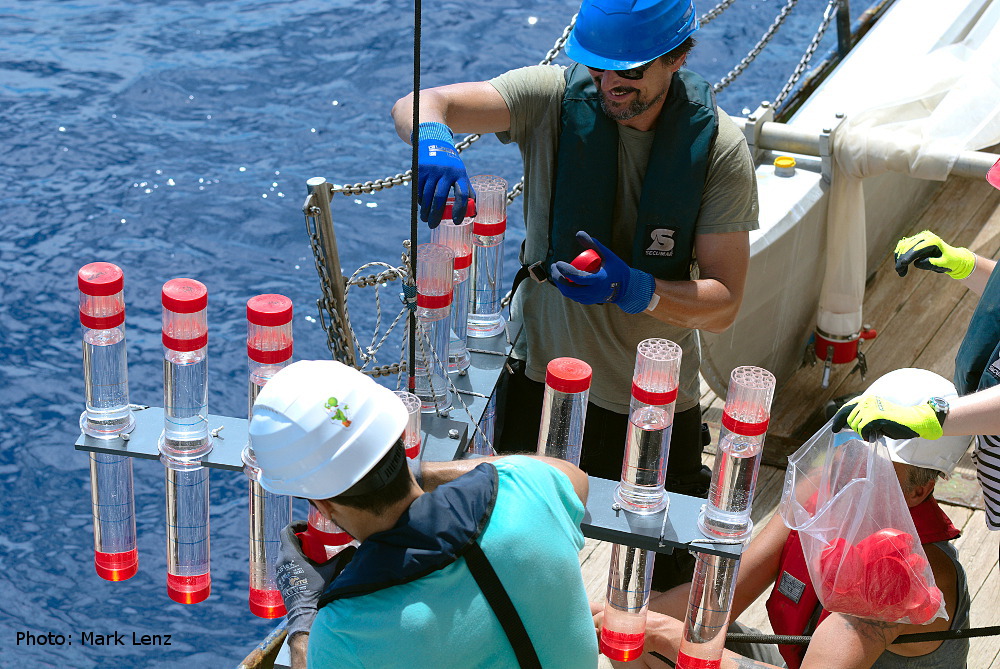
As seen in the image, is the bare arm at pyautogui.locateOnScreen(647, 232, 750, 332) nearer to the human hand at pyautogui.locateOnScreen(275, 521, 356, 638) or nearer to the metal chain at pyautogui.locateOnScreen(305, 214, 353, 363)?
the metal chain at pyautogui.locateOnScreen(305, 214, 353, 363)

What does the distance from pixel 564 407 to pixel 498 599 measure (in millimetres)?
642

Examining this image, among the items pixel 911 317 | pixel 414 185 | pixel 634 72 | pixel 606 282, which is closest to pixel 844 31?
pixel 911 317

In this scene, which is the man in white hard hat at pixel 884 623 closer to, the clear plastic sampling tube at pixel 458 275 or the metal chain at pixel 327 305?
the clear plastic sampling tube at pixel 458 275

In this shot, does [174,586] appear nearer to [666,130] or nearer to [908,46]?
[666,130]

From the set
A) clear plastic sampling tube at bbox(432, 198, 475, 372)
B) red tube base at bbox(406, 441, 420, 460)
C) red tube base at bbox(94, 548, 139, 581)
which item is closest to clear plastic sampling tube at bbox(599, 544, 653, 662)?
red tube base at bbox(406, 441, 420, 460)

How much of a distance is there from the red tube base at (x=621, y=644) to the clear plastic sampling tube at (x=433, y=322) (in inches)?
23.9

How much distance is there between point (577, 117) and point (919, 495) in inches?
45.2

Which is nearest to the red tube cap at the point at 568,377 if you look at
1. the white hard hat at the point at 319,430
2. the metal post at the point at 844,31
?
the white hard hat at the point at 319,430

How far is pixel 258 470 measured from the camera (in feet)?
7.21

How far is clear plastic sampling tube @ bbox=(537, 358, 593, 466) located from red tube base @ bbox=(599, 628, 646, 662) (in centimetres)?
36

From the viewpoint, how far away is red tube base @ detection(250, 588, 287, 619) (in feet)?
7.84

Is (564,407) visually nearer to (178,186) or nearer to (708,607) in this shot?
(708,607)

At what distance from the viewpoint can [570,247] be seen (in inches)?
109

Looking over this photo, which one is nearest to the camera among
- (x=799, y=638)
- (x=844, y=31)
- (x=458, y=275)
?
(x=799, y=638)
